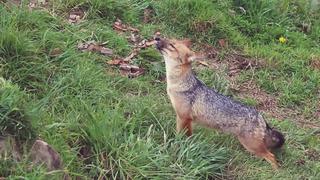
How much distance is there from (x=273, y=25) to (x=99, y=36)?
2.37 meters

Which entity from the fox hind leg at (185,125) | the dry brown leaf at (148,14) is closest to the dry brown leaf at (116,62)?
the dry brown leaf at (148,14)

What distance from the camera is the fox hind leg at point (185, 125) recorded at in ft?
17.5

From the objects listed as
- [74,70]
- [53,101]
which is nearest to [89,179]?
[53,101]

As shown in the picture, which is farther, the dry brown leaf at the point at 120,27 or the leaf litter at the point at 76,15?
the dry brown leaf at the point at 120,27

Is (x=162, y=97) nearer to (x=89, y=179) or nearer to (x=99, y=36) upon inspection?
(x=99, y=36)

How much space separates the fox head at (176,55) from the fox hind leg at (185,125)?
434mm

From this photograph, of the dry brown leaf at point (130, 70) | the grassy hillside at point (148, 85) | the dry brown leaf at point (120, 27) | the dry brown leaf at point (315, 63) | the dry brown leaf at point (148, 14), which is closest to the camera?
the grassy hillside at point (148, 85)

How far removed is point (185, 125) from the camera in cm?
537

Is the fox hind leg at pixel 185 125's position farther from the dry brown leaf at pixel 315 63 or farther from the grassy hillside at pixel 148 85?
the dry brown leaf at pixel 315 63

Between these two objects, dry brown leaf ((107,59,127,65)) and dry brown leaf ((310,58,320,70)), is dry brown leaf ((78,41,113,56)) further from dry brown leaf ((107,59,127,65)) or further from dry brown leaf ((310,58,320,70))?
dry brown leaf ((310,58,320,70))

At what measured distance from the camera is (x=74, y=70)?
5801mm

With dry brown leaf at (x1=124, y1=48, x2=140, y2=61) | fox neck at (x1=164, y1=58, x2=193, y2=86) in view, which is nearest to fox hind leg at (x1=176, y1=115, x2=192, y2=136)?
fox neck at (x1=164, y1=58, x2=193, y2=86)

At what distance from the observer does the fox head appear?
5.42 metres

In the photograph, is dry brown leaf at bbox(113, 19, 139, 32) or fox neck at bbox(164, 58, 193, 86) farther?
dry brown leaf at bbox(113, 19, 139, 32)
